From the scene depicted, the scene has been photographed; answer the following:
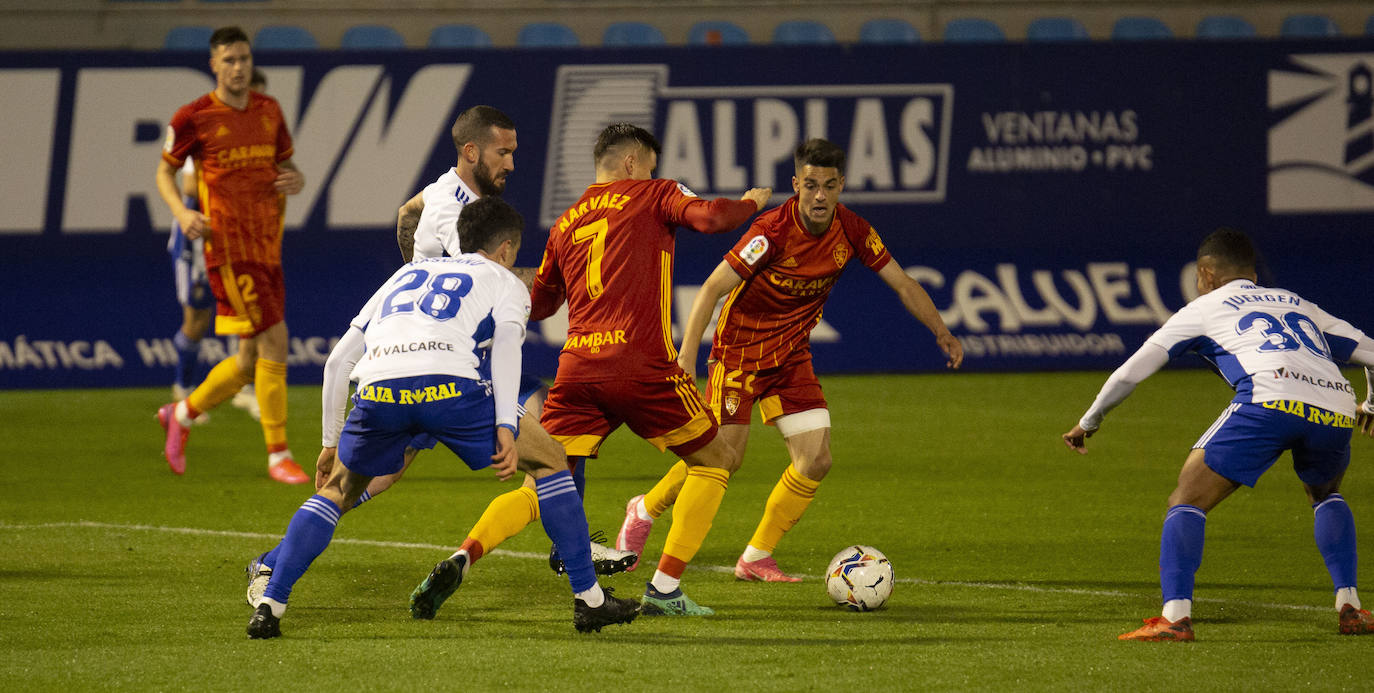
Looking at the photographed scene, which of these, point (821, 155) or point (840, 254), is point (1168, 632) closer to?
point (840, 254)

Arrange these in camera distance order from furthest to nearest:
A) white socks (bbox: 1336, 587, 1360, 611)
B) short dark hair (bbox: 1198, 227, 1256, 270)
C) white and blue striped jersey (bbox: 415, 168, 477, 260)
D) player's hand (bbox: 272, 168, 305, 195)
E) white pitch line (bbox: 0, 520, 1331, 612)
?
player's hand (bbox: 272, 168, 305, 195), white and blue striped jersey (bbox: 415, 168, 477, 260), white pitch line (bbox: 0, 520, 1331, 612), short dark hair (bbox: 1198, 227, 1256, 270), white socks (bbox: 1336, 587, 1360, 611)

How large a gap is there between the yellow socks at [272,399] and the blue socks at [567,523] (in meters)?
4.31

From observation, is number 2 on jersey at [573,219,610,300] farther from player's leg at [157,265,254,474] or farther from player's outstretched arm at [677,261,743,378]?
player's leg at [157,265,254,474]

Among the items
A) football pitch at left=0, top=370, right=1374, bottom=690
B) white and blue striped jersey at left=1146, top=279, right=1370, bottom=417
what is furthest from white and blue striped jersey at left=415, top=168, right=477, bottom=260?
white and blue striped jersey at left=1146, top=279, right=1370, bottom=417

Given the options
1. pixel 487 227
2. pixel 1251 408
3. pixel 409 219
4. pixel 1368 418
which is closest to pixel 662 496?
pixel 409 219

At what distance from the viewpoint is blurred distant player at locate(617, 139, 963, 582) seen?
20.8 feet

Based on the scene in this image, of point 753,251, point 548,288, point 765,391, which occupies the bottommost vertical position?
point 765,391

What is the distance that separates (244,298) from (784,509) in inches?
163

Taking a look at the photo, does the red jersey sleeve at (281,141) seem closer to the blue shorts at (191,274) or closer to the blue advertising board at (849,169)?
the blue shorts at (191,274)

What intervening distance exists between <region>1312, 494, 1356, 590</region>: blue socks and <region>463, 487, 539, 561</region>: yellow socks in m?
2.69

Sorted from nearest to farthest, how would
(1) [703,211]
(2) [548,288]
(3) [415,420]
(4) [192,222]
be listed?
1. (3) [415,420]
2. (1) [703,211]
3. (2) [548,288]
4. (4) [192,222]

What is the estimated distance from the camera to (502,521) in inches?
222

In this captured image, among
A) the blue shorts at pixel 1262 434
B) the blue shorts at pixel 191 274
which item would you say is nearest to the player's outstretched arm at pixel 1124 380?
the blue shorts at pixel 1262 434

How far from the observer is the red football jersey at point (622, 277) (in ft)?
18.0
